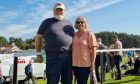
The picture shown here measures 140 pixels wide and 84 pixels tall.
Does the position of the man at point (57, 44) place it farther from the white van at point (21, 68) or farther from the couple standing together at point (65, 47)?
the white van at point (21, 68)

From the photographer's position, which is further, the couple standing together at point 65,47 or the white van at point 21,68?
the white van at point 21,68

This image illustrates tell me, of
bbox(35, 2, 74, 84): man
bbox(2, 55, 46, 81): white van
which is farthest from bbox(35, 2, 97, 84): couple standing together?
bbox(2, 55, 46, 81): white van

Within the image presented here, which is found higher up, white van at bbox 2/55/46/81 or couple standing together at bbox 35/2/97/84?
couple standing together at bbox 35/2/97/84

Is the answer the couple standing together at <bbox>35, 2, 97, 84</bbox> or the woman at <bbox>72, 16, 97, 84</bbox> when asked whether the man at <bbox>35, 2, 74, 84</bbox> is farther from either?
the woman at <bbox>72, 16, 97, 84</bbox>

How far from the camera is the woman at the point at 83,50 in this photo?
6.29m

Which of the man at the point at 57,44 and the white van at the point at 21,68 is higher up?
the man at the point at 57,44

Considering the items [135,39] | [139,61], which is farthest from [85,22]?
[135,39]

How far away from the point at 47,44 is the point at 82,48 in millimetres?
606

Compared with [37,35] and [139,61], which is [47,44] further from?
[139,61]

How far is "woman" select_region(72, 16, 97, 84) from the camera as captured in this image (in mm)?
6285

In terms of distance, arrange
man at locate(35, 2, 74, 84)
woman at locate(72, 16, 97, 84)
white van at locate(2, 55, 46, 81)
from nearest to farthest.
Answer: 1. man at locate(35, 2, 74, 84)
2. woman at locate(72, 16, 97, 84)
3. white van at locate(2, 55, 46, 81)

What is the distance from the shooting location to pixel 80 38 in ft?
20.8

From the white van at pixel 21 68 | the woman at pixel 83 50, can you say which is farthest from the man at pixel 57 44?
the white van at pixel 21 68

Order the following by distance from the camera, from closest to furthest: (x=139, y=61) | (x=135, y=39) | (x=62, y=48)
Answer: (x=62, y=48) < (x=139, y=61) < (x=135, y=39)
